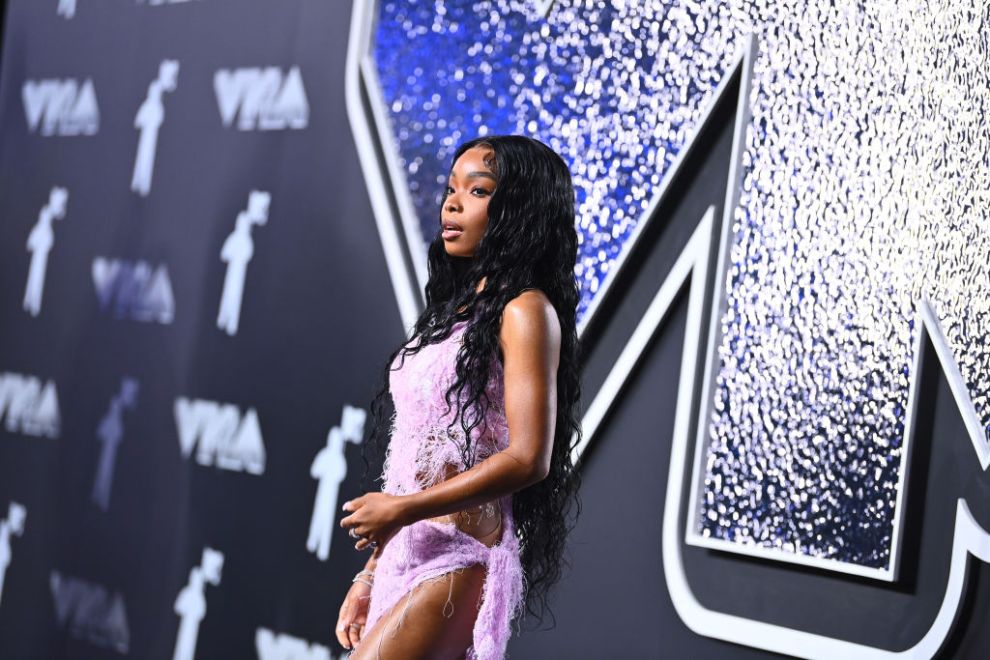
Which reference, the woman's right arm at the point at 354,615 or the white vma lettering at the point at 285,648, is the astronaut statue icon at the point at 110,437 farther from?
the woman's right arm at the point at 354,615

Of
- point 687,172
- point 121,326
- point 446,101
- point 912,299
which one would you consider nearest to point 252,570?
point 121,326

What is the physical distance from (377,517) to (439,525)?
0.47ft

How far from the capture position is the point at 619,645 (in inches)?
96.9

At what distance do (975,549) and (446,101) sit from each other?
1.57 m

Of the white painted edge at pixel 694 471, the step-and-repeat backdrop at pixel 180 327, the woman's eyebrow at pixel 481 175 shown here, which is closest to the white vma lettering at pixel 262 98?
the step-and-repeat backdrop at pixel 180 327

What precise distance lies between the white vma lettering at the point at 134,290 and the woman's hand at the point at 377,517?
1919mm

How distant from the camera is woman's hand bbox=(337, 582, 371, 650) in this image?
1830mm

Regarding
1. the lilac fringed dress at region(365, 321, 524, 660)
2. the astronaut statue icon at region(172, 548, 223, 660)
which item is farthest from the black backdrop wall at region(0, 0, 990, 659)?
the lilac fringed dress at region(365, 321, 524, 660)

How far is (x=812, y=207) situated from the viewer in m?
2.28

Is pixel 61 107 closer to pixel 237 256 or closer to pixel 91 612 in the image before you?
pixel 237 256

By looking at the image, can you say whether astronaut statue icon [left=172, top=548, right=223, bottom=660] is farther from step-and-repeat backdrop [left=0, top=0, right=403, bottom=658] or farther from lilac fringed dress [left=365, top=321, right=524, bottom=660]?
lilac fringed dress [left=365, top=321, right=524, bottom=660]

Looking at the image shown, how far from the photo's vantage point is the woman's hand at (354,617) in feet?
6.00

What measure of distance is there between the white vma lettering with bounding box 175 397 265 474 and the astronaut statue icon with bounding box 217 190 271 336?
22cm

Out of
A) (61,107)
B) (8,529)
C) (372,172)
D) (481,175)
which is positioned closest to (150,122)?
(61,107)
